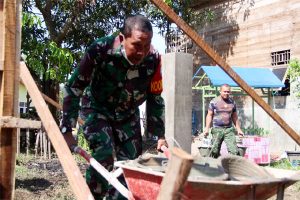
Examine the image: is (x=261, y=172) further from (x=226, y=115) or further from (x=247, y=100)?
(x=247, y=100)

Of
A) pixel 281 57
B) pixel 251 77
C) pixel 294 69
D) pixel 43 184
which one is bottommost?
pixel 43 184

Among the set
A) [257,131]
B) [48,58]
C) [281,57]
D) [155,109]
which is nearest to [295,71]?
[257,131]

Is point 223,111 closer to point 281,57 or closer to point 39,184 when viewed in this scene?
point 39,184

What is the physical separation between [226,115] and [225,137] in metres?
0.37

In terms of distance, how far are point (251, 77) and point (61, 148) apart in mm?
8155

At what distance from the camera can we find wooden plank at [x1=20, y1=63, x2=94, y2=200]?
231 centimetres

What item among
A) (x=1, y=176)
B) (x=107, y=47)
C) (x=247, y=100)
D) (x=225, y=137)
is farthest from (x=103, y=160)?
(x=247, y=100)

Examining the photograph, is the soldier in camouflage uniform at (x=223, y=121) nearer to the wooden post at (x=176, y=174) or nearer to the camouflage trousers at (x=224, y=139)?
the camouflage trousers at (x=224, y=139)

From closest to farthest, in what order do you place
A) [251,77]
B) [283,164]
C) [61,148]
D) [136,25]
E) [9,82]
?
[9,82]
[61,148]
[136,25]
[283,164]
[251,77]

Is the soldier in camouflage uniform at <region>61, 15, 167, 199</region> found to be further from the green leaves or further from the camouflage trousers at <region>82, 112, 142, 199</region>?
the green leaves

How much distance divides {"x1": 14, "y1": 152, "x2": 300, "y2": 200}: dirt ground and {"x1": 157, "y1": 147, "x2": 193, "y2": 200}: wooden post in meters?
3.91

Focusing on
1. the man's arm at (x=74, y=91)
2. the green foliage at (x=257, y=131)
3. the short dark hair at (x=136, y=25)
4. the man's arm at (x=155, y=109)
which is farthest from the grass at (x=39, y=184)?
the green foliage at (x=257, y=131)

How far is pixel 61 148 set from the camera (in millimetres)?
2488

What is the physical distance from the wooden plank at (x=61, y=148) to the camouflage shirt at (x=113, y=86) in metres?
0.26
